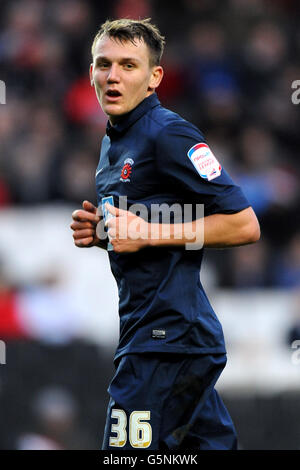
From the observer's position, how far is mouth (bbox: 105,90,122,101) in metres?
3.81

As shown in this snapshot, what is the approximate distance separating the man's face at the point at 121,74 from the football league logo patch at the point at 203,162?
0.39 metres

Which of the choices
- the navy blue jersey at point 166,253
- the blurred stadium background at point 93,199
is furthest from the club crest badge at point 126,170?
the blurred stadium background at point 93,199

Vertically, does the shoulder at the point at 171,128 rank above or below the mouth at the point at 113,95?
below

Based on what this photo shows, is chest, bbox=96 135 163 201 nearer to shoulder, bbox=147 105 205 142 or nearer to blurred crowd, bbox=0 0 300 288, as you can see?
shoulder, bbox=147 105 205 142

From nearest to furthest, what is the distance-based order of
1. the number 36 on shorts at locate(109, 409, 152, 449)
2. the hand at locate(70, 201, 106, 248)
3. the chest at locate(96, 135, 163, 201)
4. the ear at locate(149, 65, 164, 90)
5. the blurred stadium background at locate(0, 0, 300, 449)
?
the number 36 on shorts at locate(109, 409, 152, 449)
the chest at locate(96, 135, 163, 201)
the ear at locate(149, 65, 164, 90)
the hand at locate(70, 201, 106, 248)
the blurred stadium background at locate(0, 0, 300, 449)

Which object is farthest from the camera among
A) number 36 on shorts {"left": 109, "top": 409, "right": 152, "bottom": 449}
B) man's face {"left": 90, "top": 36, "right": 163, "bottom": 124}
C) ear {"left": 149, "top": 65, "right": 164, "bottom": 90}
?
ear {"left": 149, "top": 65, "right": 164, "bottom": 90}

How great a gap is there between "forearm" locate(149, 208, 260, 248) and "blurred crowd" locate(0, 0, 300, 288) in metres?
4.72

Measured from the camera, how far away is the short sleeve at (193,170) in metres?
3.60

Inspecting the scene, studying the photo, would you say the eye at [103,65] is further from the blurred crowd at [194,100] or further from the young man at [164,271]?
the blurred crowd at [194,100]

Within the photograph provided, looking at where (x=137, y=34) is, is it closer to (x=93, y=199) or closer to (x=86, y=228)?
(x=86, y=228)

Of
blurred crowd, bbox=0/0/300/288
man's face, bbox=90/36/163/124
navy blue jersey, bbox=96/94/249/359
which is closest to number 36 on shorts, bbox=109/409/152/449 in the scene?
navy blue jersey, bbox=96/94/249/359

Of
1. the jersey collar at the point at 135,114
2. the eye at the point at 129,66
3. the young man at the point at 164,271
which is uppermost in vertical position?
the eye at the point at 129,66
